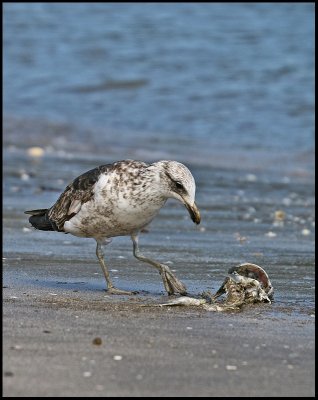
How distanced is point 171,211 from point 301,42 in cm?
1346

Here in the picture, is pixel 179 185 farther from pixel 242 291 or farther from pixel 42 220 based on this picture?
pixel 42 220

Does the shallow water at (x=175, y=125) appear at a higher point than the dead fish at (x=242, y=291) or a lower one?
lower

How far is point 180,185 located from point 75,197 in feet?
2.95

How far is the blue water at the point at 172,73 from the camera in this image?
17.1 m

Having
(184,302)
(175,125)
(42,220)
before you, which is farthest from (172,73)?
(184,302)

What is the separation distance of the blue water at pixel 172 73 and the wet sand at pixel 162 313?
5468 millimetres

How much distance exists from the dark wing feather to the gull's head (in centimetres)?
47

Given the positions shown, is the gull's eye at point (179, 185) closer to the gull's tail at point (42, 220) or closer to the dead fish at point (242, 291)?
the dead fish at point (242, 291)

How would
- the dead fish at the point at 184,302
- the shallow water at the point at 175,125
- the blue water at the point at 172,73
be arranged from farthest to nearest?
the blue water at the point at 172,73 → the shallow water at the point at 175,125 → the dead fish at the point at 184,302

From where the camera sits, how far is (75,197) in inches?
279

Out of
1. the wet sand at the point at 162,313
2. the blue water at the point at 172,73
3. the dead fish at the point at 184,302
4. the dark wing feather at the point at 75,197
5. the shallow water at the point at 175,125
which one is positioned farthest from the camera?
the blue water at the point at 172,73

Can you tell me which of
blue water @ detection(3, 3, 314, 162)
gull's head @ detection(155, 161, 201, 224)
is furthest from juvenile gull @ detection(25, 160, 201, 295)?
blue water @ detection(3, 3, 314, 162)

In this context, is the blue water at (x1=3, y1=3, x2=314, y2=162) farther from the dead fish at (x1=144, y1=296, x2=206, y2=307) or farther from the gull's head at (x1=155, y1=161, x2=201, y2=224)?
the dead fish at (x1=144, y1=296, x2=206, y2=307)

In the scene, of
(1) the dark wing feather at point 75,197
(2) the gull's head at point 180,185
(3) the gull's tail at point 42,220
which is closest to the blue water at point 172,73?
(3) the gull's tail at point 42,220
